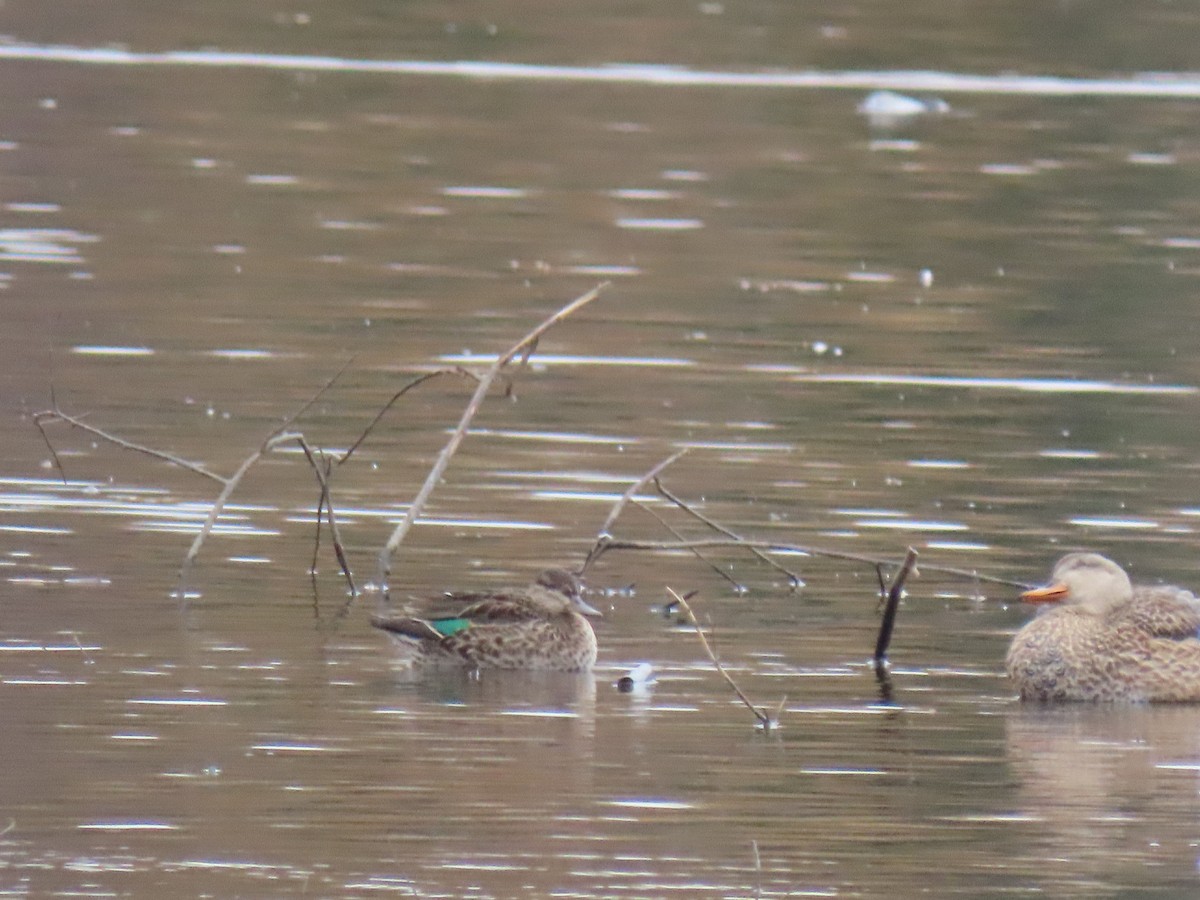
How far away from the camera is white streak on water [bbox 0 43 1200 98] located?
127 feet

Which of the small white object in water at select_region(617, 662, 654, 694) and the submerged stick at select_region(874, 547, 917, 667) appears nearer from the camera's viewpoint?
the small white object in water at select_region(617, 662, 654, 694)

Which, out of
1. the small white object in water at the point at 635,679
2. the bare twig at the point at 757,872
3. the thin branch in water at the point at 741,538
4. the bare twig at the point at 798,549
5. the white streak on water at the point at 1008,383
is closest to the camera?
the bare twig at the point at 757,872

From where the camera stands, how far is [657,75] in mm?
40000

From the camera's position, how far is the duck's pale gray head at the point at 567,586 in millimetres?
11594

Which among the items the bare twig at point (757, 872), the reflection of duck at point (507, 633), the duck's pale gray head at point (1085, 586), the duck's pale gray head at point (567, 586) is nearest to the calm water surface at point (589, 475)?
the bare twig at point (757, 872)

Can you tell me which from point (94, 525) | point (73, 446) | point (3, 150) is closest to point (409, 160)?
point (3, 150)

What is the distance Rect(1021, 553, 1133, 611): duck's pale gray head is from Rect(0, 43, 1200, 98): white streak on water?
88.3ft

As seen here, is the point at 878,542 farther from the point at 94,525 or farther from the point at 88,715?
the point at 88,715

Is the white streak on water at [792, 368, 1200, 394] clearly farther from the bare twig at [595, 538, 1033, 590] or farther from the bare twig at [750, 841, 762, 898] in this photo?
the bare twig at [750, 841, 762, 898]

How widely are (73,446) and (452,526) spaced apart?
7.90 feet

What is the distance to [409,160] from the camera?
30.2m

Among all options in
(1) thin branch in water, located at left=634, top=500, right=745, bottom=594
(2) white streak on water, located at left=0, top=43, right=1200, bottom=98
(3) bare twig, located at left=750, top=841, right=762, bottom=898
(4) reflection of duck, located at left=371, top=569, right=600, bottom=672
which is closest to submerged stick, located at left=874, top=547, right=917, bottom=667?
(4) reflection of duck, located at left=371, top=569, right=600, bottom=672

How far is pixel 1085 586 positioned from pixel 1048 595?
15 cm

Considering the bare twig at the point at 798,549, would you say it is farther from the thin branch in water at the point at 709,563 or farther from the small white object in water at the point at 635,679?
the small white object in water at the point at 635,679
